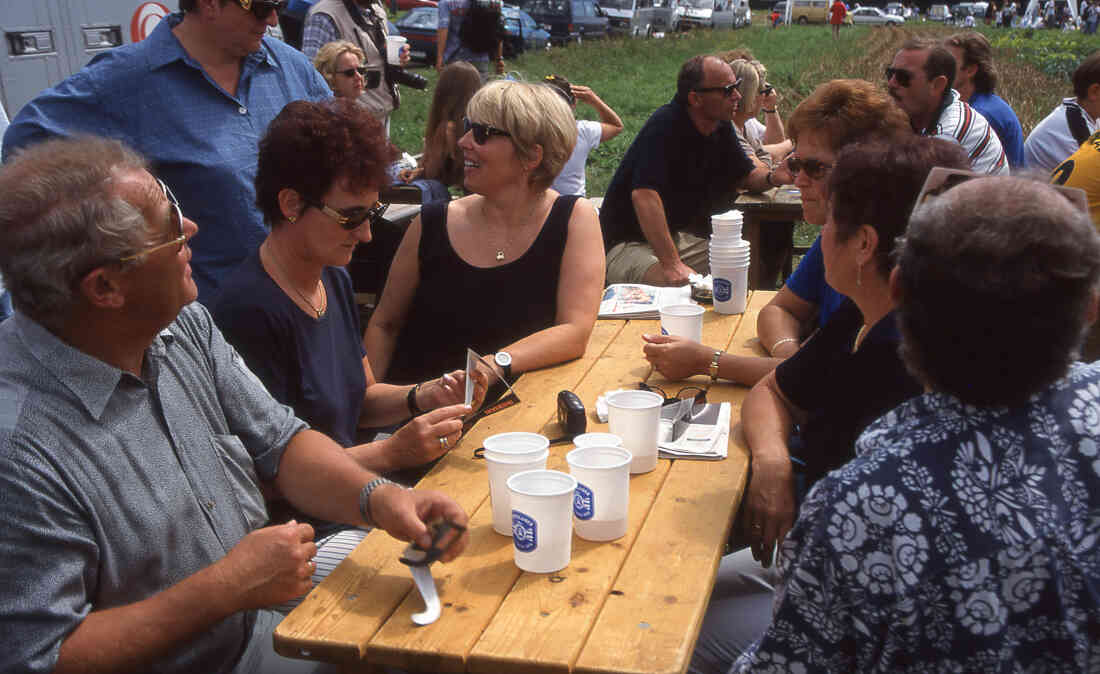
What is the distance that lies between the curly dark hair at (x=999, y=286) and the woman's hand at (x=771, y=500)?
88cm

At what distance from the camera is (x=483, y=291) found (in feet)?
10.7

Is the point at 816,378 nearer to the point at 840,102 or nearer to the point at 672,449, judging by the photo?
the point at 672,449

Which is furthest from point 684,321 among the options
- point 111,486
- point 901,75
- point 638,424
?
point 901,75

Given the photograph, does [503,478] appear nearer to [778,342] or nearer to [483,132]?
[778,342]

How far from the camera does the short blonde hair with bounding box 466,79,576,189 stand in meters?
3.29

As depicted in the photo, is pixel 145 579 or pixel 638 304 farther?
pixel 638 304

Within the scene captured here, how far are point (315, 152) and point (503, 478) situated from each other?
113 cm

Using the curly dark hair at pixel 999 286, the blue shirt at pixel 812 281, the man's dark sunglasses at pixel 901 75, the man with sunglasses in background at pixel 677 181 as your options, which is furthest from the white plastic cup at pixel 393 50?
the curly dark hair at pixel 999 286

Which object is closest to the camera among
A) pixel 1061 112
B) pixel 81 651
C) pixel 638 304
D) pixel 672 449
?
pixel 81 651

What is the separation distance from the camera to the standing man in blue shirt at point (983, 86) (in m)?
6.10

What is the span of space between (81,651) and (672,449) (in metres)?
1.34

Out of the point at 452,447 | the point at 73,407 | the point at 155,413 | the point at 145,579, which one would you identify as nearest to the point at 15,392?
the point at 73,407

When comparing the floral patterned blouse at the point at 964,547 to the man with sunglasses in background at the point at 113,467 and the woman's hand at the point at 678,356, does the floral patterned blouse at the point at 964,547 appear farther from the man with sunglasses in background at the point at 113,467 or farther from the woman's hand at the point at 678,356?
the woman's hand at the point at 678,356

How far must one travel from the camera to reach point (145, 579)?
1.74m
